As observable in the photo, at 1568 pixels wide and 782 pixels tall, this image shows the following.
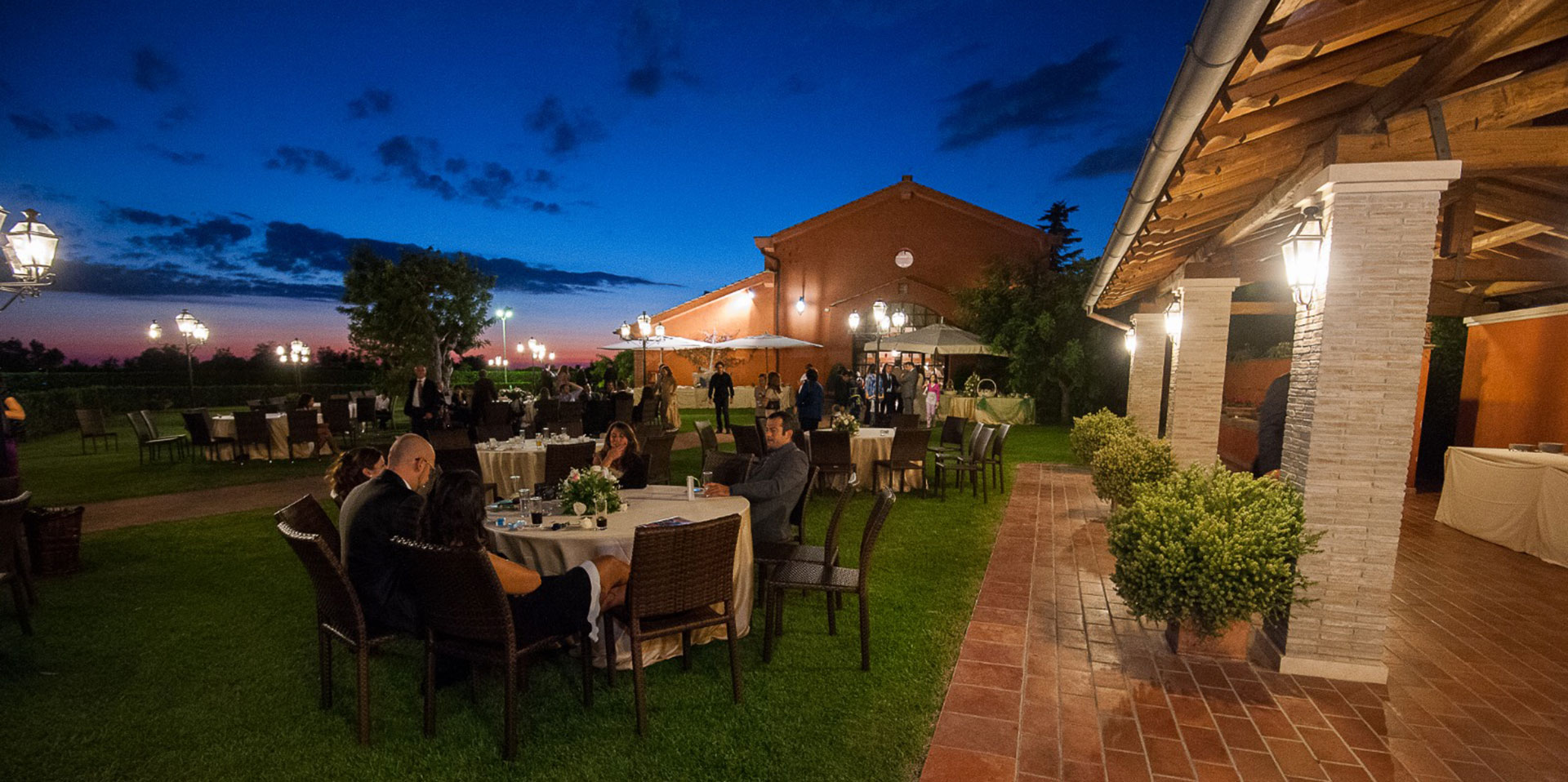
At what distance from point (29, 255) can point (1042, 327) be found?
16739 mm

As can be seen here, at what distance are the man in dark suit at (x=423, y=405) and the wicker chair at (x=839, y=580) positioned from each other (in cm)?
811

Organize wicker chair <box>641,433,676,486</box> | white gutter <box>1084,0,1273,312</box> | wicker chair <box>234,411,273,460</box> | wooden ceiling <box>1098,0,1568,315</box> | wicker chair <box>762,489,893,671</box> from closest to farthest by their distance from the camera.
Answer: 1. white gutter <box>1084,0,1273,312</box>
2. wooden ceiling <box>1098,0,1568,315</box>
3. wicker chair <box>762,489,893,671</box>
4. wicker chair <box>641,433,676,486</box>
5. wicker chair <box>234,411,273,460</box>

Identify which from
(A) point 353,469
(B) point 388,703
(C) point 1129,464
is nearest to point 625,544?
(B) point 388,703

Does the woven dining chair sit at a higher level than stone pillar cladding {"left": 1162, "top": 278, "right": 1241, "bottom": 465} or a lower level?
lower

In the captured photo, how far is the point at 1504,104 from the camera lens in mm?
3045

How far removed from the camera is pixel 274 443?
11219 millimetres

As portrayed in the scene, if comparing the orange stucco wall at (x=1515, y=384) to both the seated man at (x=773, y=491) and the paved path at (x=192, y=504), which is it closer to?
the seated man at (x=773, y=491)

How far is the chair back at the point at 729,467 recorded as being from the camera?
5.26 metres

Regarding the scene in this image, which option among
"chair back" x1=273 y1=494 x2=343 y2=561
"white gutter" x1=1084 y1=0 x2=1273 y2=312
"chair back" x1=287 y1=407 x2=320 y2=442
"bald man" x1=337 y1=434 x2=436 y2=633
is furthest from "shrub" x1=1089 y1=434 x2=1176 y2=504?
"chair back" x1=287 y1=407 x2=320 y2=442

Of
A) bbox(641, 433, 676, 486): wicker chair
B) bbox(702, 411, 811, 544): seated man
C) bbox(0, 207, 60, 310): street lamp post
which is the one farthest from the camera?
bbox(641, 433, 676, 486): wicker chair

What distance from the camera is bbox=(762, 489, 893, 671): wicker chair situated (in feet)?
12.0

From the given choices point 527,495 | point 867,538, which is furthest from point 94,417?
point 867,538

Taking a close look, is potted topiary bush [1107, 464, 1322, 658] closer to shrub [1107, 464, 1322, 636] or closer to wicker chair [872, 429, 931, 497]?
shrub [1107, 464, 1322, 636]

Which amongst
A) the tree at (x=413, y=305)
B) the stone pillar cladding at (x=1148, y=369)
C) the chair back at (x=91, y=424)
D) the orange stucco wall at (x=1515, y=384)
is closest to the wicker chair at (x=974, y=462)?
the stone pillar cladding at (x=1148, y=369)
